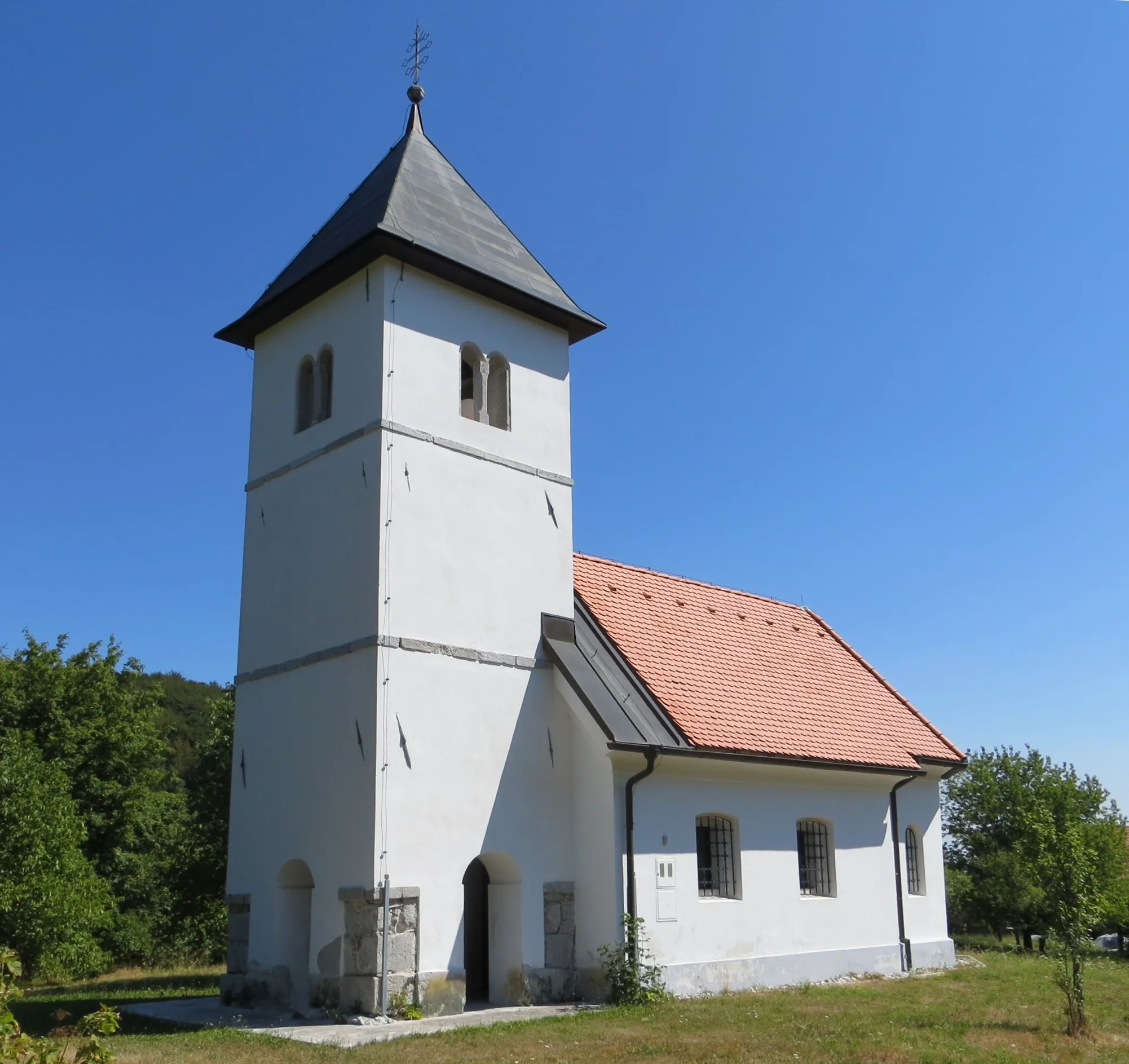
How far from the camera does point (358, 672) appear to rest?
14.8m

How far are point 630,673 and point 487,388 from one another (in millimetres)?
5000

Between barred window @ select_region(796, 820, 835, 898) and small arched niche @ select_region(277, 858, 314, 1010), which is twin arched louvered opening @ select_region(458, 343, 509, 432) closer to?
small arched niche @ select_region(277, 858, 314, 1010)

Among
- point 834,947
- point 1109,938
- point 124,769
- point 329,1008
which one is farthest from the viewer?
point 1109,938

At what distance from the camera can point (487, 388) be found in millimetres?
17484

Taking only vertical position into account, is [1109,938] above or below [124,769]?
below

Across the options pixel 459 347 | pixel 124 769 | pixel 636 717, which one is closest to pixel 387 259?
pixel 459 347

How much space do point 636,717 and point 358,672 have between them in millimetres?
4101

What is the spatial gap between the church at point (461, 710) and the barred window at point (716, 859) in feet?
0.13

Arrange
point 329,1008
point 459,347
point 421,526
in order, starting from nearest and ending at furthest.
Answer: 1. point 329,1008
2. point 421,526
3. point 459,347

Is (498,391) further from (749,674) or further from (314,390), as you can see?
(749,674)

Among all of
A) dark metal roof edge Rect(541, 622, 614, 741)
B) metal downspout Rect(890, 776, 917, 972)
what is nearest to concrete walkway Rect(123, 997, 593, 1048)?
dark metal roof edge Rect(541, 622, 614, 741)

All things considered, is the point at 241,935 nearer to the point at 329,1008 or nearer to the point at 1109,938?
the point at 329,1008

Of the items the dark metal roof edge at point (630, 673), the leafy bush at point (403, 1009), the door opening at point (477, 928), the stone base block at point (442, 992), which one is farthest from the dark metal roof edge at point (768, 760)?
the leafy bush at point (403, 1009)

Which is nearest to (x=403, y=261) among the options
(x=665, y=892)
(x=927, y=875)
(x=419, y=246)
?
(x=419, y=246)
